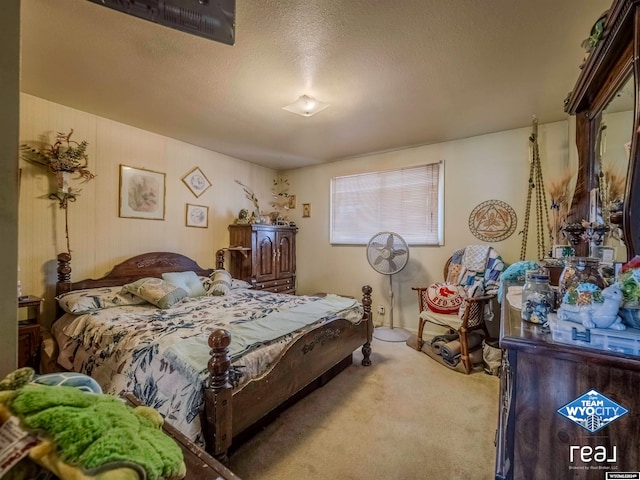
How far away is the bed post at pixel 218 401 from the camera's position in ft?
4.48

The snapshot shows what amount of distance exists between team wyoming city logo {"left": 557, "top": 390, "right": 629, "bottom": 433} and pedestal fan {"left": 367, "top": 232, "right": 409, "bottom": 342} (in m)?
2.69

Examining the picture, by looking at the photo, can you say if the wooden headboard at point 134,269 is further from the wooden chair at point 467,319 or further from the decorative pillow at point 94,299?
the wooden chair at point 467,319

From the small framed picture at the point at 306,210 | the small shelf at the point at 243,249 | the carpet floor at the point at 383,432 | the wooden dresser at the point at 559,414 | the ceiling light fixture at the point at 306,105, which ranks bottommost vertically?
the carpet floor at the point at 383,432

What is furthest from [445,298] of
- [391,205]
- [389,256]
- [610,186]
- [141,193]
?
[141,193]

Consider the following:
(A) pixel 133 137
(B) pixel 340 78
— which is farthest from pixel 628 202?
(A) pixel 133 137

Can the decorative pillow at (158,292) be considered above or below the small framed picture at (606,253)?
below

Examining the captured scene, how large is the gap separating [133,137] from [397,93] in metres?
2.80

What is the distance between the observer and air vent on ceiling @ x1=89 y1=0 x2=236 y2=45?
1.26 m

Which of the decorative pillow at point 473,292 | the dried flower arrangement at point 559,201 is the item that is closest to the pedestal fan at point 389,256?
the decorative pillow at point 473,292

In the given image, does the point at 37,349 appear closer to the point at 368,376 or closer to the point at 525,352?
the point at 368,376

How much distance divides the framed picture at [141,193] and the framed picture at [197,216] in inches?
13.3

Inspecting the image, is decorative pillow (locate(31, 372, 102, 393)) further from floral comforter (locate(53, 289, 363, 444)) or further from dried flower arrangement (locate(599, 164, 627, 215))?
dried flower arrangement (locate(599, 164, 627, 215))

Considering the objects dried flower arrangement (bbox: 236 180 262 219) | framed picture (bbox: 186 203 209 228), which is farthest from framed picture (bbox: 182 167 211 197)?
dried flower arrangement (bbox: 236 180 262 219)

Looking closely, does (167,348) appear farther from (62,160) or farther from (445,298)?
(445,298)
